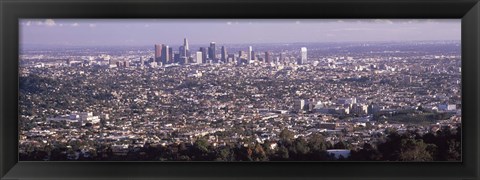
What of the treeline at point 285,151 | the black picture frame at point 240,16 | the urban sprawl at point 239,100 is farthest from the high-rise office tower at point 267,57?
the treeline at point 285,151

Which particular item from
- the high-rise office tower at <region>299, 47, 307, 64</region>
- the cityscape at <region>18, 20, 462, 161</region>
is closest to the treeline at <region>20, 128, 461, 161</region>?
the cityscape at <region>18, 20, 462, 161</region>

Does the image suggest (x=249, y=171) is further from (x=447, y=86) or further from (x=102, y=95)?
(x=447, y=86)

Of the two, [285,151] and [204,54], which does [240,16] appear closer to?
[204,54]

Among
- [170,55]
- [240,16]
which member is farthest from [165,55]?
[240,16]

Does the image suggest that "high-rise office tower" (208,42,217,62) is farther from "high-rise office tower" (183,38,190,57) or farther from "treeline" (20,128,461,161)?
"treeline" (20,128,461,161)

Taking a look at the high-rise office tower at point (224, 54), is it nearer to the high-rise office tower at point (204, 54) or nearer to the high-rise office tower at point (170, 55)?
the high-rise office tower at point (204, 54)
